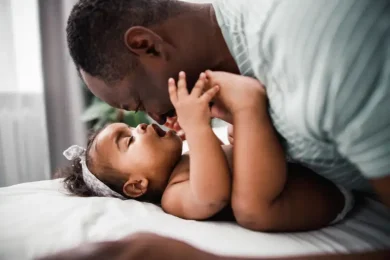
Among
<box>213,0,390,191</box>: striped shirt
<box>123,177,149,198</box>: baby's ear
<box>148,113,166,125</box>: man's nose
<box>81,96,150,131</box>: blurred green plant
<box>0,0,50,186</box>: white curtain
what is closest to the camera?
<box>213,0,390,191</box>: striped shirt

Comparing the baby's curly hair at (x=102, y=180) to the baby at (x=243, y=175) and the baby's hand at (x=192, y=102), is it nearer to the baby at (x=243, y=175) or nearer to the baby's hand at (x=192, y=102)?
the baby at (x=243, y=175)

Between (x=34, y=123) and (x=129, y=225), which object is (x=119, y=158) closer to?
(x=129, y=225)

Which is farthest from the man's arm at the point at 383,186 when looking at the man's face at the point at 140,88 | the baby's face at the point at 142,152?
the baby's face at the point at 142,152

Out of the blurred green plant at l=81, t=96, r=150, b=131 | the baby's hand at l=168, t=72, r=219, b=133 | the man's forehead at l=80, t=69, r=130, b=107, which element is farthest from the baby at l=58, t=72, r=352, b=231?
the blurred green plant at l=81, t=96, r=150, b=131

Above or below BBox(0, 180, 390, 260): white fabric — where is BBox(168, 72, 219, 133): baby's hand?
above

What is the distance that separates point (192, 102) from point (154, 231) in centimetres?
23

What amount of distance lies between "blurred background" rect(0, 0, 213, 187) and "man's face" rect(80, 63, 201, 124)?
3.47 ft

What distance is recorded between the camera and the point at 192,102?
0.72m

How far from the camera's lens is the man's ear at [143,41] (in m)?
0.73

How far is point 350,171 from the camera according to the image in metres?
0.70

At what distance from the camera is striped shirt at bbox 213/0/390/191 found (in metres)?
0.53

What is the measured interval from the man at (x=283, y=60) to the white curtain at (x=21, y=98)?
3.56ft

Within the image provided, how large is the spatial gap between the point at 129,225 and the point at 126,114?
137 centimetres

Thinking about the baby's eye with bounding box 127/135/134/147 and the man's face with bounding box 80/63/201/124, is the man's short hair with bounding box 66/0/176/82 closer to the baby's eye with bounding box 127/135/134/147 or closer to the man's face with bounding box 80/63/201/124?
the man's face with bounding box 80/63/201/124
